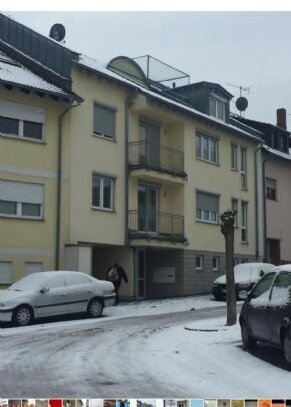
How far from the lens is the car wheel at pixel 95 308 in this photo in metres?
14.9

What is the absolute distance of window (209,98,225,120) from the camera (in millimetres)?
24823

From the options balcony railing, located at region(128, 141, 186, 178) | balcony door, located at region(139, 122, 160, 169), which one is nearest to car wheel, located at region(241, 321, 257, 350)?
balcony railing, located at region(128, 141, 186, 178)

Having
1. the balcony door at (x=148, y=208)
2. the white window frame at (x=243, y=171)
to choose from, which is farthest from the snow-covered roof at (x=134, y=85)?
the balcony door at (x=148, y=208)

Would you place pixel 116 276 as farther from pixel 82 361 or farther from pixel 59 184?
pixel 82 361

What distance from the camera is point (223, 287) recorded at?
63.8ft

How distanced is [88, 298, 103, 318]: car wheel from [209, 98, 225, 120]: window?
1168cm

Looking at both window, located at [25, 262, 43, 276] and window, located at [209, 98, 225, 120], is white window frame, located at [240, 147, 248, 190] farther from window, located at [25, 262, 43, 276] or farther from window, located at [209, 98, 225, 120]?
window, located at [25, 262, 43, 276]

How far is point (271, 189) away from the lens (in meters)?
26.4

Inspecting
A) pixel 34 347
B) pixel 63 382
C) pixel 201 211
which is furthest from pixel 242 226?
pixel 63 382

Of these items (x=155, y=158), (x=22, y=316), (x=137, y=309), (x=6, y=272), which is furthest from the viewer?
(x=155, y=158)

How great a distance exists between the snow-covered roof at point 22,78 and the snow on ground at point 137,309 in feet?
19.5

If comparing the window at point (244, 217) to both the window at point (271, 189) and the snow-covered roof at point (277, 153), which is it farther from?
the snow-covered roof at point (277, 153)

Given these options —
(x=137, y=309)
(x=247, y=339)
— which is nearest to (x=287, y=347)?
(x=247, y=339)

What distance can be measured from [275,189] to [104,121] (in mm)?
9576
